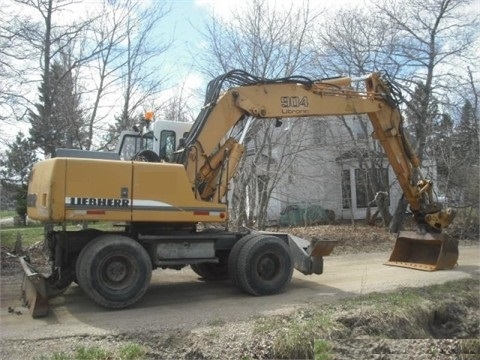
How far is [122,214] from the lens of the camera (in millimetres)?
8195

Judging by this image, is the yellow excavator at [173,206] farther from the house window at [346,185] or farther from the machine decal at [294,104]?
the house window at [346,185]

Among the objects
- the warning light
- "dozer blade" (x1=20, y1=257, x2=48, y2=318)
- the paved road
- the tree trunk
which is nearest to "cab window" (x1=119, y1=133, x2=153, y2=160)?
the warning light

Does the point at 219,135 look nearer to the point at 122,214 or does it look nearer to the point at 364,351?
the point at 122,214

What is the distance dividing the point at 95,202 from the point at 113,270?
1041 millimetres

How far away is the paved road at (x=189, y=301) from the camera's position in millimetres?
7060

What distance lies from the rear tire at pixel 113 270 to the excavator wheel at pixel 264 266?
5.45 ft

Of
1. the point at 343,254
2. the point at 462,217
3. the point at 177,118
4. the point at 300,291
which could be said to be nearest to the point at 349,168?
the point at 462,217

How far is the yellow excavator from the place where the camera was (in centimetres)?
793

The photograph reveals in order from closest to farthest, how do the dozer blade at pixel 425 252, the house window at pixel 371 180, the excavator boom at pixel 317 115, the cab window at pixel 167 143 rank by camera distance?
the excavator boom at pixel 317 115
the cab window at pixel 167 143
the dozer blade at pixel 425 252
the house window at pixel 371 180

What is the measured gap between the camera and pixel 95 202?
26.3 ft

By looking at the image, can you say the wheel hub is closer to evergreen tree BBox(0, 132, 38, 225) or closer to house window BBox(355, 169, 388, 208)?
evergreen tree BBox(0, 132, 38, 225)

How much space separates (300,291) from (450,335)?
2.52 m

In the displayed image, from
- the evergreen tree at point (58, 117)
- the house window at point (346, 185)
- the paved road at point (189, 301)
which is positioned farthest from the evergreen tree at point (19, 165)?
the house window at point (346, 185)

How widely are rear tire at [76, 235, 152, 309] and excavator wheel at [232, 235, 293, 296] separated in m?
1.66
